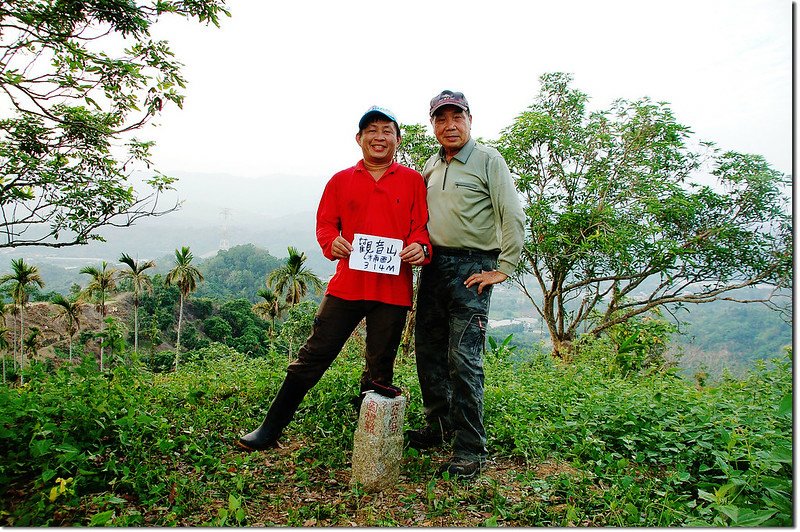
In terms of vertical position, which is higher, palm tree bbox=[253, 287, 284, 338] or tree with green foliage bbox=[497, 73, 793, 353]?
tree with green foliage bbox=[497, 73, 793, 353]

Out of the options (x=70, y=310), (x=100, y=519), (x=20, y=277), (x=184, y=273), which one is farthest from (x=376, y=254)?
(x=70, y=310)

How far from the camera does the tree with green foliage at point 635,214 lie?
9547mm

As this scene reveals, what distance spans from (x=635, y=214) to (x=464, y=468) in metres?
8.21

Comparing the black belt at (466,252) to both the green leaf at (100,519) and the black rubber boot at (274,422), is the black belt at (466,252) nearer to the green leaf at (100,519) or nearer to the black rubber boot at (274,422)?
the black rubber boot at (274,422)

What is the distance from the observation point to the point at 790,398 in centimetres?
221

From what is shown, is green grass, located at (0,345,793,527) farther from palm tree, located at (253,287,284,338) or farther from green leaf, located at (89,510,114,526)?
palm tree, located at (253,287,284,338)

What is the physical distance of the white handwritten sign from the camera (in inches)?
111

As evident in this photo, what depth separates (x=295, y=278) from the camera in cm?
2922

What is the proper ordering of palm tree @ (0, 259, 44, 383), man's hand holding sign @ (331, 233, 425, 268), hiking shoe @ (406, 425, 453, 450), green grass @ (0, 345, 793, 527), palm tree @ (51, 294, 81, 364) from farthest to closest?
palm tree @ (51, 294, 81, 364)
palm tree @ (0, 259, 44, 383)
hiking shoe @ (406, 425, 453, 450)
man's hand holding sign @ (331, 233, 425, 268)
green grass @ (0, 345, 793, 527)

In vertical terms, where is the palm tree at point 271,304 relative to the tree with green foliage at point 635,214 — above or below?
below

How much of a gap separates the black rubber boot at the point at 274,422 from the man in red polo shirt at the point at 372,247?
5.8 inches

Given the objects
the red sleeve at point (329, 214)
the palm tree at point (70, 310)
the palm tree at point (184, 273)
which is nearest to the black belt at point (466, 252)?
the red sleeve at point (329, 214)

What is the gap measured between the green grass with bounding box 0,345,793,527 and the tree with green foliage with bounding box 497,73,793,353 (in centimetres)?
586

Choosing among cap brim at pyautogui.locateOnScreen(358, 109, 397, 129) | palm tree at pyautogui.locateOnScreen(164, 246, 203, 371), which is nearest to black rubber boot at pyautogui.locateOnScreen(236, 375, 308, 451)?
cap brim at pyautogui.locateOnScreen(358, 109, 397, 129)
